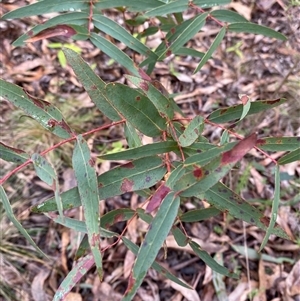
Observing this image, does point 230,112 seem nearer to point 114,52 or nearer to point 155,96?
point 155,96

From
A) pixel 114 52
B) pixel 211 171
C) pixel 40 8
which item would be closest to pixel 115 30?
pixel 114 52

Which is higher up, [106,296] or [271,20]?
[271,20]

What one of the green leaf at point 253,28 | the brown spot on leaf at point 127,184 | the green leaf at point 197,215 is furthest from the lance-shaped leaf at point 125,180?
the green leaf at point 253,28

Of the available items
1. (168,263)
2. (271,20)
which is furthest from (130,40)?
(271,20)

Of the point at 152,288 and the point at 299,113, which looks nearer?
the point at 152,288

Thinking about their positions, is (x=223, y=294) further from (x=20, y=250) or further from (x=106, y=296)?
(x=20, y=250)

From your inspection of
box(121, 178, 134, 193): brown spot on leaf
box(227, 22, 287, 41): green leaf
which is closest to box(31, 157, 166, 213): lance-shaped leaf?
box(121, 178, 134, 193): brown spot on leaf

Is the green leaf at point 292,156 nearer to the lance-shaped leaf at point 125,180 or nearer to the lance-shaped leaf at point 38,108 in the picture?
the lance-shaped leaf at point 125,180
